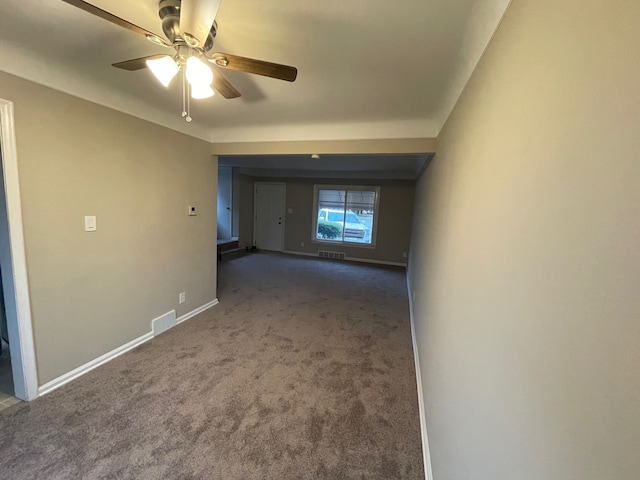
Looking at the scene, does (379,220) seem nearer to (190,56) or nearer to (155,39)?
(190,56)

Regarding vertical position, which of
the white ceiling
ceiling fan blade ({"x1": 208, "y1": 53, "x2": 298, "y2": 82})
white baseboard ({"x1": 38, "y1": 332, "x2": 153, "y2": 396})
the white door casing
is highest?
the white ceiling

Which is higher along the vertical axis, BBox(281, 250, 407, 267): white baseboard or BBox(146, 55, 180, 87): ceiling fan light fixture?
BBox(146, 55, 180, 87): ceiling fan light fixture

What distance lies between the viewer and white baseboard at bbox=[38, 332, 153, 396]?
1.99 meters

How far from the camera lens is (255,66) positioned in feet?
4.22

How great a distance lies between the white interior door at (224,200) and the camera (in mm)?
7121

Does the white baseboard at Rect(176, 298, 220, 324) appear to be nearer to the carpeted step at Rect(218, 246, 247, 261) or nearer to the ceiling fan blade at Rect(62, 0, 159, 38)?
the carpeted step at Rect(218, 246, 247, 261)

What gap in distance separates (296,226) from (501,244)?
6790 millimetres

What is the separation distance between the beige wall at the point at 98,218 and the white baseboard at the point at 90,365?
4 cm

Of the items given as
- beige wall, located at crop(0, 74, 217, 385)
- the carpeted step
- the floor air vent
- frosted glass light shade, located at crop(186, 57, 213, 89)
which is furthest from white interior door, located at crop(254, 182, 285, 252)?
frosted glass light shade, located at crop(186, 57, 213, 89)

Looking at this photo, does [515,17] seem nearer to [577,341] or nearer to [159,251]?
[577,341]

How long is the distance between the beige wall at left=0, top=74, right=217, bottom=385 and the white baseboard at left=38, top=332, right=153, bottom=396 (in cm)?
4

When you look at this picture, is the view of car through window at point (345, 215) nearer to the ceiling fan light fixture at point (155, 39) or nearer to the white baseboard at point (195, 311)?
the white baseboard at point (195, 311)

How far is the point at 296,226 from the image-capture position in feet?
24.6

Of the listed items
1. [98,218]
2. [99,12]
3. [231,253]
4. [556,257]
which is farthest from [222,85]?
[231,253]
